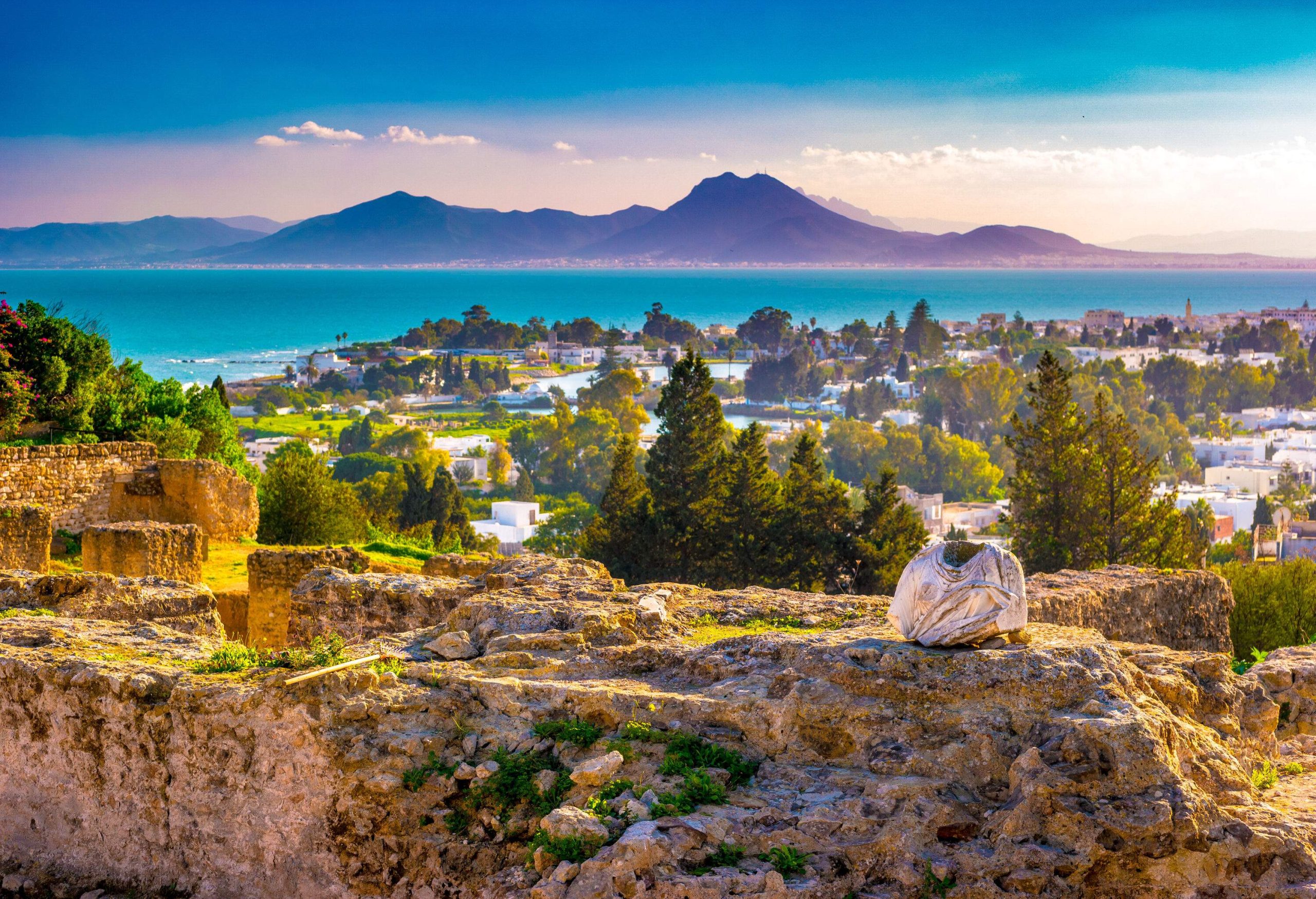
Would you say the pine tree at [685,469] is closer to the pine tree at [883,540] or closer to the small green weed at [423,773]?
the pine tree at [883,540]

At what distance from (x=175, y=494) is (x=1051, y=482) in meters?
15.2

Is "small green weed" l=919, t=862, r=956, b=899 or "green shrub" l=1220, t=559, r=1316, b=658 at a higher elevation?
"small green weed" l=919, t=862, r=956, b=899

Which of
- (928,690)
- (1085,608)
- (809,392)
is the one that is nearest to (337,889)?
(928,690)

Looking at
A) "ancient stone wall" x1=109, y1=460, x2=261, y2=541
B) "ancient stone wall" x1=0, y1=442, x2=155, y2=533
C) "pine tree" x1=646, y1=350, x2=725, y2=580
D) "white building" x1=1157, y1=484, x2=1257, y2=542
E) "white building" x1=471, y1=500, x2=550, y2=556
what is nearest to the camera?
"ancient stone wall" x1=0, y1=442, x2=155, y2=533

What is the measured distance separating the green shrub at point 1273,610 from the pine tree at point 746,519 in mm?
7905

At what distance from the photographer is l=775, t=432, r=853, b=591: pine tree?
69.6ft

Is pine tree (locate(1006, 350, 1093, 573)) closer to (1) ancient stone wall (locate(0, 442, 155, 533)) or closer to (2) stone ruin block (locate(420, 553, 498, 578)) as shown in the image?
(2) stone ruin block (locate(420, 553, 498, 578))

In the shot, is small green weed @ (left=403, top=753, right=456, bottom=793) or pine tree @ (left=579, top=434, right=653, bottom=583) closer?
small green weed @ (left=403, top=753, right=456, bottom=793)

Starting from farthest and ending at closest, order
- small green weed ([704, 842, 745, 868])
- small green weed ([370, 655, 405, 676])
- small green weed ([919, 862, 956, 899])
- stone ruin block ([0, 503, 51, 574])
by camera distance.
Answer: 1. stone ruin block ([0, 503, 51, 574])
2. small green weed ([370, 655, 405, 676])
3. small green weed ([704, 842, 745, 868])
4. small green weed ([919, 862, 956, 899])

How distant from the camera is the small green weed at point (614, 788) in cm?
578

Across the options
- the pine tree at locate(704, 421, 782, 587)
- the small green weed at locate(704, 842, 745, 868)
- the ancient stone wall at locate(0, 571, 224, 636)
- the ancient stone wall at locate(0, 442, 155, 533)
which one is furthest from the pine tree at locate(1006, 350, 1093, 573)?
the small green weed at locate(704, 842, 745, 868)

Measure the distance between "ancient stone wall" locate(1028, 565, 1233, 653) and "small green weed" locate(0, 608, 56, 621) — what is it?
7.00 m

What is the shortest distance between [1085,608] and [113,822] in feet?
23.0

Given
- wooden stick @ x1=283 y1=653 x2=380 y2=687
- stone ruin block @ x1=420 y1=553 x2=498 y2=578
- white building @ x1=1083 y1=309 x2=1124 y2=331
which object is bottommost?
stone ruin block @ x1=420 y1=553 x2=498 y2=578
